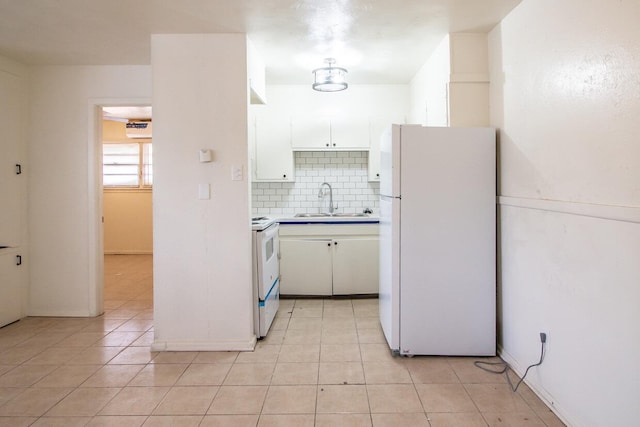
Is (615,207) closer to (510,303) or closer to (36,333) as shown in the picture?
(510,303)

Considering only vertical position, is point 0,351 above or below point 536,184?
below

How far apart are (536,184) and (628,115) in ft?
2.39

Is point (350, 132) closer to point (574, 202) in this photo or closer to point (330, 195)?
point (330, 195)

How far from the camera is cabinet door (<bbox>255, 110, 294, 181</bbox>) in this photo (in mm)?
4496

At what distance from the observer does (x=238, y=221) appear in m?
2.95

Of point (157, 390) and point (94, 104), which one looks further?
point (94, 104)

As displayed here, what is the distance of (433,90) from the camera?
3.45 metres

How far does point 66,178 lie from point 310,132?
96.7 inches

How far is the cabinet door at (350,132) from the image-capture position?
14.8 ft

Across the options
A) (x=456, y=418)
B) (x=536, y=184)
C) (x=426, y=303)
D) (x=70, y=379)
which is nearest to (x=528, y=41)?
(x=536, y=184)

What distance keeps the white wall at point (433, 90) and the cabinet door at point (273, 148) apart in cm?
143

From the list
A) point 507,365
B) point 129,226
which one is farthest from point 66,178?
point 507,365

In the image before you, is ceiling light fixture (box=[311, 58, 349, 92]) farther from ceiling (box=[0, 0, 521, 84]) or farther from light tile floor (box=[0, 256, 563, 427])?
light tile floor (box=[0, 256, 563, 427])

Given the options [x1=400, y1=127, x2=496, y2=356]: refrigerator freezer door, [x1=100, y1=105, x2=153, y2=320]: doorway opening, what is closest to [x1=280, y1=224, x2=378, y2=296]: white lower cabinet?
[x1=400, y1=127, x2=496, y2=356]: refrigerator freezer door
